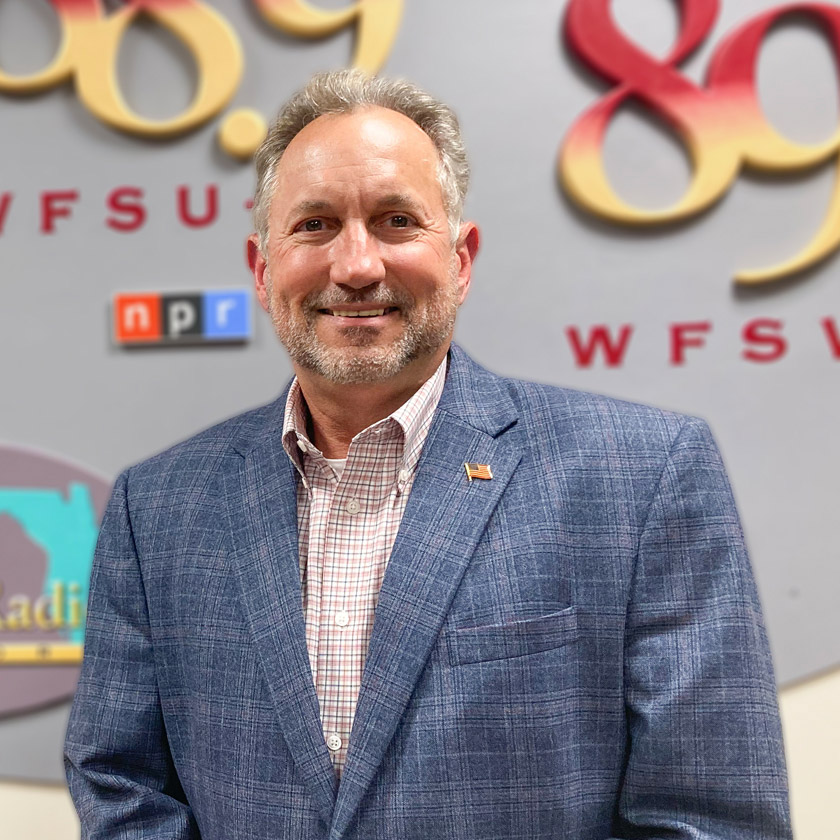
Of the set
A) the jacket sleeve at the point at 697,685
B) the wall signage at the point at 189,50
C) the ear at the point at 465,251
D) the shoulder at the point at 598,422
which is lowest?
the jacket sleeve at the point at 697,685

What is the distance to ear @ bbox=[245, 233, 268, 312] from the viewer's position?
1.23 meters

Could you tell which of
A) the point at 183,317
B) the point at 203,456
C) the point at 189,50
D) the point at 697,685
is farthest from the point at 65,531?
the point at 697,685

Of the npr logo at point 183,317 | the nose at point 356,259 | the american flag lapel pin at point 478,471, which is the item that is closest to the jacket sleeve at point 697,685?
the american flag lapel pin at point 478,471

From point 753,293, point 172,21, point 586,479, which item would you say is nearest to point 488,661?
point 586,479

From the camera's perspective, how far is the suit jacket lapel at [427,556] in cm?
101

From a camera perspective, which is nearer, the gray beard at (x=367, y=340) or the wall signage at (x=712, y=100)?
the gray beard at (x=367, y=340)

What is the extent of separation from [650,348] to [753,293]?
0.20 m

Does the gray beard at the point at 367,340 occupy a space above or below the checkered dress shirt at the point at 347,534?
above

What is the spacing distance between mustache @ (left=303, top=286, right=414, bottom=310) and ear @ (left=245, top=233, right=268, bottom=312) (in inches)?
→ 5.2

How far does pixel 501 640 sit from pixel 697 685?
0.22 metres

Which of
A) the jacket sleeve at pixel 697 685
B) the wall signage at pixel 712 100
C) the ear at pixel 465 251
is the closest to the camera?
the jacket sleeve at pixel 697 685

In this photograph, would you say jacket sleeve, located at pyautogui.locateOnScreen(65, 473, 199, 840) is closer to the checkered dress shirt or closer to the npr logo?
the checkered dress shirt

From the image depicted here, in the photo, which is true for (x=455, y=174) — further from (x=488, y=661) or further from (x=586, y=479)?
(x=488, y=661)

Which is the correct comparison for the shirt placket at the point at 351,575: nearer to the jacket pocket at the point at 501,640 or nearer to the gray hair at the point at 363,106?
the jacket pocket at the point at 501,640
